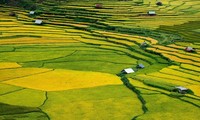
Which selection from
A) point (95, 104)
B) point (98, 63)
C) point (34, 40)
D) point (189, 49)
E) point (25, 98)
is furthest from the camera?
point (34, 40)

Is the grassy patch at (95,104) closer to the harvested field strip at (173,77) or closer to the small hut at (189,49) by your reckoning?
the harvested field strip at (173,77)

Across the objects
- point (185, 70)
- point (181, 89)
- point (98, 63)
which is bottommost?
point (98, 63)

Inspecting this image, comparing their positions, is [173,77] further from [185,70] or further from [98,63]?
[98,63]

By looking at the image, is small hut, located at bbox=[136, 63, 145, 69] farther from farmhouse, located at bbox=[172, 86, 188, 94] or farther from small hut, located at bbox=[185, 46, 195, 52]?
farmhouse, located at bbox=[172, 86, 188, 94]

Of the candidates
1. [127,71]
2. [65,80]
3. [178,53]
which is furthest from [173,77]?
[178,53]

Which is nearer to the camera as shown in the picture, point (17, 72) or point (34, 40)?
point (17, 72)
